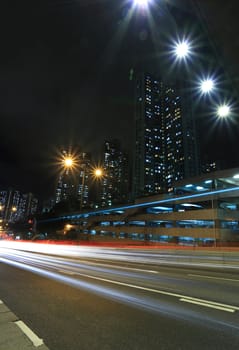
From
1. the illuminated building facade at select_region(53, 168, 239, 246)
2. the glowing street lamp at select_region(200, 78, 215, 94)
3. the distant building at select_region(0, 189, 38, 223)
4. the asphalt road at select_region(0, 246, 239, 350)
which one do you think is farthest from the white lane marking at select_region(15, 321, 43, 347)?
the distant building at select_region(0, 189, 38, 223)

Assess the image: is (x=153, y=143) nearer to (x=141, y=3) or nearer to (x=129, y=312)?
(x=141, y=3)

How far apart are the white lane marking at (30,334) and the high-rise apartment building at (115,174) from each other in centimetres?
9261

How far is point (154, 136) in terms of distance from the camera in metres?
113

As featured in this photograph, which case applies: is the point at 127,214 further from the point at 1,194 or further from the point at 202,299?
the point at 1,194

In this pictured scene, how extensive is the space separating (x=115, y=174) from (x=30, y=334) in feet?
338

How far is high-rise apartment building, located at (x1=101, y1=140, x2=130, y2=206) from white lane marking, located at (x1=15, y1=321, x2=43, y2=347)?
304 feet

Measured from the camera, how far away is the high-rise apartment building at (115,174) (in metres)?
99.3

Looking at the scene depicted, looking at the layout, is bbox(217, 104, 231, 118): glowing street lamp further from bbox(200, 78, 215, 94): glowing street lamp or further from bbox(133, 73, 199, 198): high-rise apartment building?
bbox(133, 73, 199, 198): high-rise apartment building

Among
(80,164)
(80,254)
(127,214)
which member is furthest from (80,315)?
(127,214)

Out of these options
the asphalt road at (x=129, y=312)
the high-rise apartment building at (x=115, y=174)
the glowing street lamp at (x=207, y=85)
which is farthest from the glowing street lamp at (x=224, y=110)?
the high-rise apartment building at (x=115, y=174)

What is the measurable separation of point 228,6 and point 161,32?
101 inches

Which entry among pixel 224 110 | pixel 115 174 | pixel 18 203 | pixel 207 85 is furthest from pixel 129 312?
pixel 18 203

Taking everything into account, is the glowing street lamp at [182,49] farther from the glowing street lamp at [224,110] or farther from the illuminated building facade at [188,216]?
the illuminated building facade at [188,216]

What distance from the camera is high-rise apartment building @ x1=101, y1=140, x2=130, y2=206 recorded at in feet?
326
